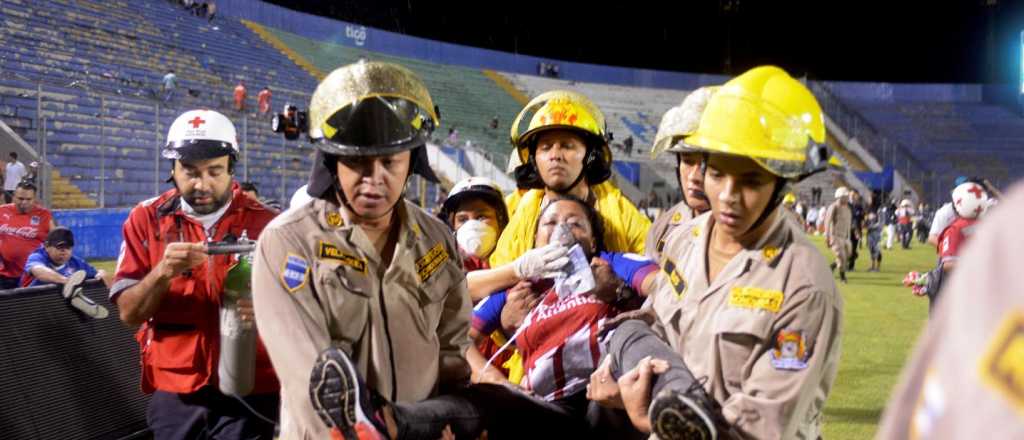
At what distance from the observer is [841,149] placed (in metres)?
47.8

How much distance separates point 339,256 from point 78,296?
3997 millimetres

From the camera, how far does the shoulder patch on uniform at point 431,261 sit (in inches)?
99.0

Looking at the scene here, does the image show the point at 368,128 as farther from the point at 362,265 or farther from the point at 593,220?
the point at 593,220

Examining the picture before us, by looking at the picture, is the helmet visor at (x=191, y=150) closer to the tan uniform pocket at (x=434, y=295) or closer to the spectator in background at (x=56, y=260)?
the tan uniform pocket at (x=434, y=295)

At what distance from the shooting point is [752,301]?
2.30 meters

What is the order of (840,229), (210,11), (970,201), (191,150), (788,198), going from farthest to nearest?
(210,11) → (788,198) → (840,229) → (970,201) → (191,150)

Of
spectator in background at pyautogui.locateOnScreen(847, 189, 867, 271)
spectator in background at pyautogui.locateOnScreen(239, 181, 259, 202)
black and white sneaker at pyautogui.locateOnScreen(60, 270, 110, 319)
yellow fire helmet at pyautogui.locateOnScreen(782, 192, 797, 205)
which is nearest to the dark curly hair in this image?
yellow fire helmet at pyautogui.locateOnScreen(782, 192, 797, 205)

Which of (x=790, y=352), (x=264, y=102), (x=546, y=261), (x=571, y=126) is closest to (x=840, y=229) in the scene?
(x=571, y=126)

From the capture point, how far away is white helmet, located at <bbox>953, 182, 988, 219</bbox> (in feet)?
27.1

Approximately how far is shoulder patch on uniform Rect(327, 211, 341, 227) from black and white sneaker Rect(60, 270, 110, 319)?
3.76 metres

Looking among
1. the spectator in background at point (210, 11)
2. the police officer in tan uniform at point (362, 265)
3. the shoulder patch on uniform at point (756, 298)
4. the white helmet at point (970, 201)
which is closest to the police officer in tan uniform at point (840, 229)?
the white helmet at point (970, 201)

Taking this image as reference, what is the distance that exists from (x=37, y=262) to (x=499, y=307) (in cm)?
584

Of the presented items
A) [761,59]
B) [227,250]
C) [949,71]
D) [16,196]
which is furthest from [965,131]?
[227,250]

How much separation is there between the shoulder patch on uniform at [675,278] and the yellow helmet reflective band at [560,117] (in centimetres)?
149
